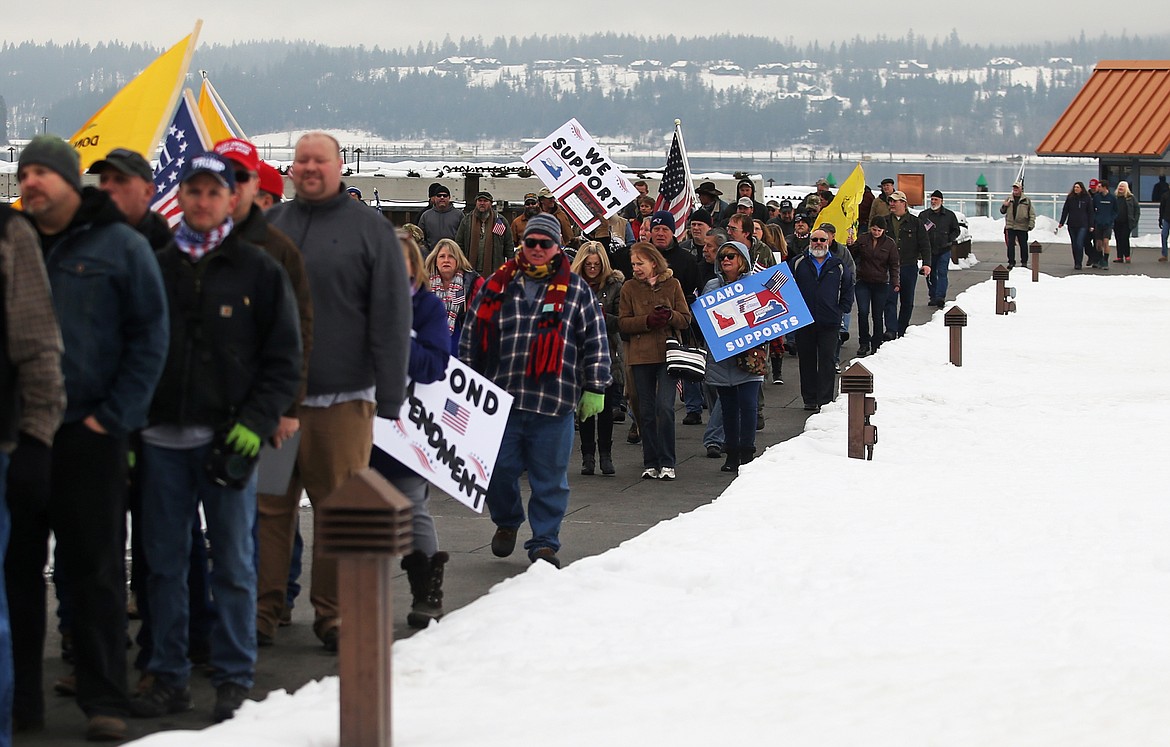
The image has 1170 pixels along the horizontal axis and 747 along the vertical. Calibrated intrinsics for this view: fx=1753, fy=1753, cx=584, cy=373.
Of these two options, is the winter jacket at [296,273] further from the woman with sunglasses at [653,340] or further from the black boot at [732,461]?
the black boot at [732,461]

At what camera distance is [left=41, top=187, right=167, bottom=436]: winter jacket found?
5859 mm

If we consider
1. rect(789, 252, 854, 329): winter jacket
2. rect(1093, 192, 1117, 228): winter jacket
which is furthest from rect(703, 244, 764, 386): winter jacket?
rect(1093, 192, 1117, 228): winter jacket

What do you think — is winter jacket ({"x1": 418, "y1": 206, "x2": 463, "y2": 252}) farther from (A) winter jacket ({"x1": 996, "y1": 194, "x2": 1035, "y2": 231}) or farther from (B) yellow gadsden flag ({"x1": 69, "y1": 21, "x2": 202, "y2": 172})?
(A) winter jacket ({"x1": 996, "y1": 194, "x2": 1035, "y2": 231})

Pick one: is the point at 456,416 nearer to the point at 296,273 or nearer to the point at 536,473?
the point at 536,473

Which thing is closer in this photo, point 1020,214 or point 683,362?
point 683,362

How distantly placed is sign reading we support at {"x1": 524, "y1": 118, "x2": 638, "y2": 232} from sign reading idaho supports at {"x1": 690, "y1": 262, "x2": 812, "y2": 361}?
3.33 m

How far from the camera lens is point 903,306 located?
23.3 metres

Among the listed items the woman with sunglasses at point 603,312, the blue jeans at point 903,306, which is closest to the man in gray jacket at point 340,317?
the woman with sunglasses at point 603,312

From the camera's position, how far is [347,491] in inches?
210

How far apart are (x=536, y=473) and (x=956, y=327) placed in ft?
38.9

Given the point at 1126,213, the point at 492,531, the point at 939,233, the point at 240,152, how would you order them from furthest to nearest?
1. the point at 1126,213
2. the point at 939,233
3. the point at 492,531
4. the point at 240,152

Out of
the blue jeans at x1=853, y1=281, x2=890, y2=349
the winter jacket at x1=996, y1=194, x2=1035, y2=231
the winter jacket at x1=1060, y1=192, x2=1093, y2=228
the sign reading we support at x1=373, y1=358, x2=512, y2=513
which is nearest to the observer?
the sign reading we support at x1=373, y1=358, x2=512, y2=513

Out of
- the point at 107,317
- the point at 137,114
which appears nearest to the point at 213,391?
the point at 107,317

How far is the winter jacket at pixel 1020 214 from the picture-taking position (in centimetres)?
3594
